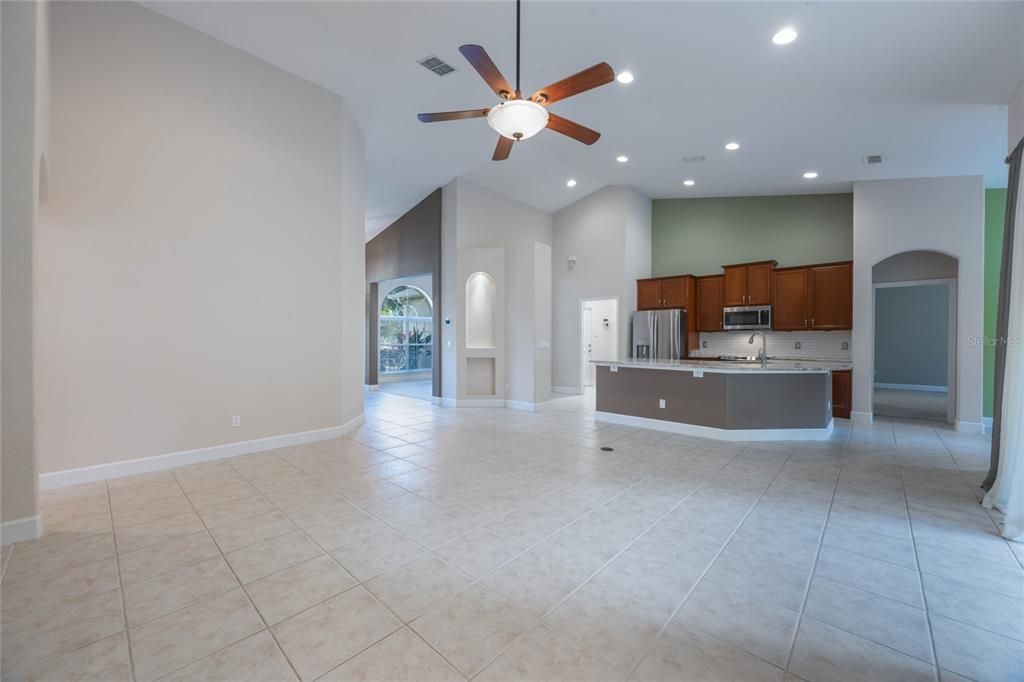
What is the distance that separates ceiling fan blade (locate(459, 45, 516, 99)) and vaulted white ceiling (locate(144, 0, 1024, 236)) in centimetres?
120

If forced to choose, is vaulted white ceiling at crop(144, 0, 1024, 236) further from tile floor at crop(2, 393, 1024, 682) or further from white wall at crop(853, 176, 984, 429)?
tile floor at crop(2, 393, 1024, 682)

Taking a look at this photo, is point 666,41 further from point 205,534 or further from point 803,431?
point 205,534

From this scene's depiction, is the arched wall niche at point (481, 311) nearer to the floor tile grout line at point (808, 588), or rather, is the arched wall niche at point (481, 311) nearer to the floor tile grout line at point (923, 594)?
the floor tile grout line at point (808, 588)

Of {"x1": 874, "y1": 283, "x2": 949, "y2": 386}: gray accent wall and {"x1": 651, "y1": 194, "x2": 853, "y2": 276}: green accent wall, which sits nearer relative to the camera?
{"x1": 651, "y1": 194, "x2": 853, "y2": 276}: green accent wall

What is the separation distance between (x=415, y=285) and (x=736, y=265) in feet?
26.4

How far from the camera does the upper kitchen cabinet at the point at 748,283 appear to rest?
712cm

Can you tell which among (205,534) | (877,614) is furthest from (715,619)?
(205,534)

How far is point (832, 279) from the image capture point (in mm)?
6508

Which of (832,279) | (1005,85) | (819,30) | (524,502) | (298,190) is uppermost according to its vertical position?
(819,30)

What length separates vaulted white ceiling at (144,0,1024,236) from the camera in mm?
3336

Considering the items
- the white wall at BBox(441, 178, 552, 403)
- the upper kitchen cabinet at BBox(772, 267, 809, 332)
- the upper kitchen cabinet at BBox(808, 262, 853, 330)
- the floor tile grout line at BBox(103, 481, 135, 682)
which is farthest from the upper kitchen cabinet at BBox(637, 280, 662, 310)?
the floor tile grout line at BBox(103, 481, 135, 682)

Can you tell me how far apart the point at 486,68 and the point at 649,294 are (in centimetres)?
614

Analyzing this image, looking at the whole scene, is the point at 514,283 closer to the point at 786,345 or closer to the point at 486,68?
the point at 486,68

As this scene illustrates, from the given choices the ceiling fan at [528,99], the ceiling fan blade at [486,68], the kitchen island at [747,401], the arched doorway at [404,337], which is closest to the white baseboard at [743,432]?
the kitchen island at [747,401]
